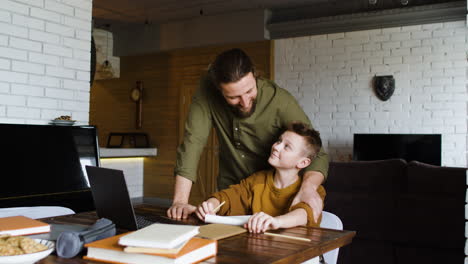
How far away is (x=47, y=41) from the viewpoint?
365cm

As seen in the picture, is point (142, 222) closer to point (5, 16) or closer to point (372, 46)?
point (5, 16)

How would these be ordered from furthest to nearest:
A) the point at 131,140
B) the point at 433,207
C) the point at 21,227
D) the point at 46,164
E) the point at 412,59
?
the point at 131,140 → the point at 412,59 → the point at 433,207 → the point at 46,164 → the point at 21,227

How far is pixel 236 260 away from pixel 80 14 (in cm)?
331

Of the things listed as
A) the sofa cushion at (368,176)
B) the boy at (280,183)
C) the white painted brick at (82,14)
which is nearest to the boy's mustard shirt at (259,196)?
the boy at (280,183)

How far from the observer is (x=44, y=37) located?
3.63 meters

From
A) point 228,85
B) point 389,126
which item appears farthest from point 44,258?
point 389,126

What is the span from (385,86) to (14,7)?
4.36 meters

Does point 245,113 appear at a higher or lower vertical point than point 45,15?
lower

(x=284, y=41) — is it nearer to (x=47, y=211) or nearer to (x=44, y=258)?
(x=47, y=211)

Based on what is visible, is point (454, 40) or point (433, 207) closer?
point (433, 207)

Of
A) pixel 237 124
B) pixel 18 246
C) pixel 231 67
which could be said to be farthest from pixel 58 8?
pixel 18 246

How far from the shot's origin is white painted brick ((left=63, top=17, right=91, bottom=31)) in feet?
12.5

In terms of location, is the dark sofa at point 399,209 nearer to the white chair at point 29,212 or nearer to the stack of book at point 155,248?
the white chair at point 29,212

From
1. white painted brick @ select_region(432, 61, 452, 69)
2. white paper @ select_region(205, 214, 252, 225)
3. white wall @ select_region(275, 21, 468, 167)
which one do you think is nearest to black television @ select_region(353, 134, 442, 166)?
white wall @ select_region(275, 21, 468, 167)
